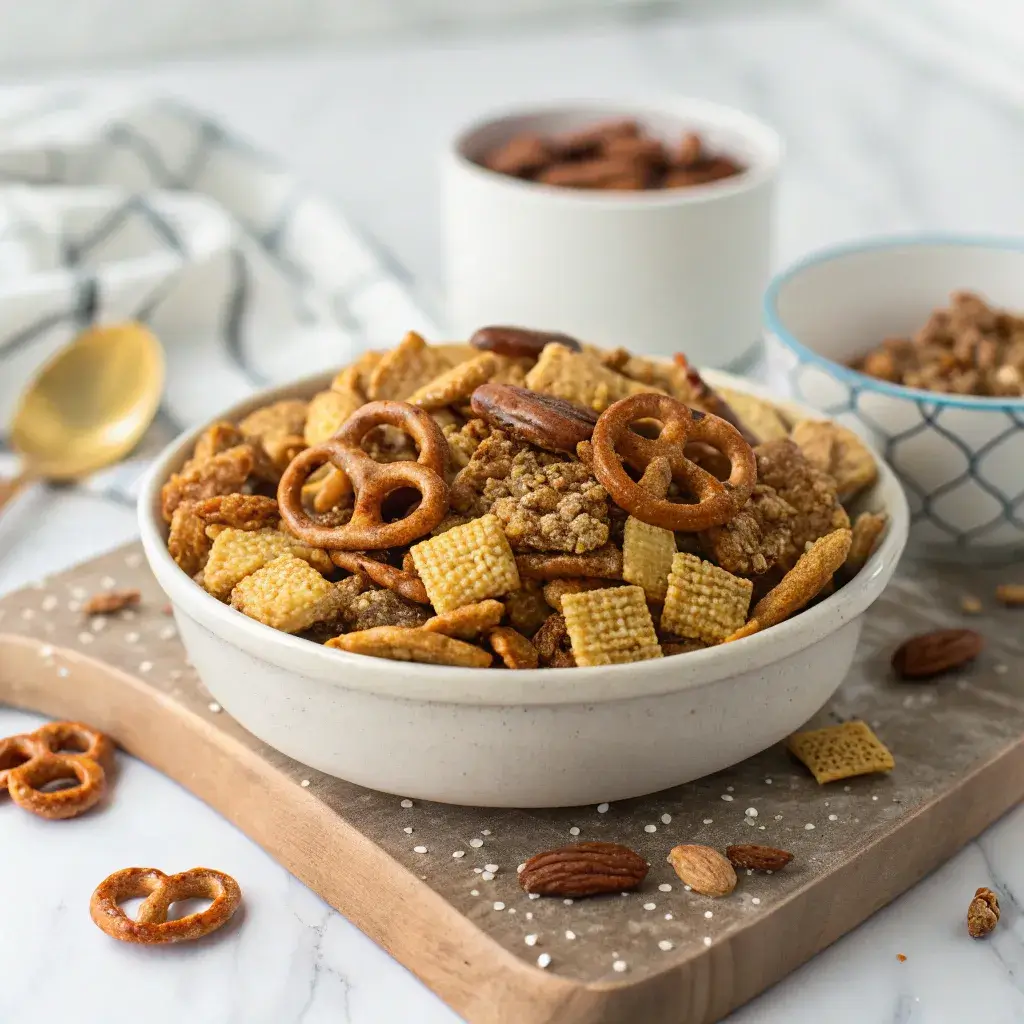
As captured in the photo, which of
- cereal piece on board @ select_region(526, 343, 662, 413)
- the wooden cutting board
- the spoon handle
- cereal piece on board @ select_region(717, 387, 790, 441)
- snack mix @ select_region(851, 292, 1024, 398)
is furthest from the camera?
the spoon handle

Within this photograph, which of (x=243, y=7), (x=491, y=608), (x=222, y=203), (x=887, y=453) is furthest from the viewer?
(x=243, y=7)

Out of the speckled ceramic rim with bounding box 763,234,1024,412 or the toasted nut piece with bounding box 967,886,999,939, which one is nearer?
the toasted nut piece with bounding box 967,886,999,939

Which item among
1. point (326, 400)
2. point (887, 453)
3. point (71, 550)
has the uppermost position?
point (326, 400)

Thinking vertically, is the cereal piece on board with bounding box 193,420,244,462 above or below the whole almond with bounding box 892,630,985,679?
above

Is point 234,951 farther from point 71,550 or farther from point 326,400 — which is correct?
point 71,550

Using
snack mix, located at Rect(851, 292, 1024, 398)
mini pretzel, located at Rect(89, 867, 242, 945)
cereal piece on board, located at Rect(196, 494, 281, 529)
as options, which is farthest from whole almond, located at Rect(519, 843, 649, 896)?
snack mix, located at Rect(851, 292, 1024, 398)

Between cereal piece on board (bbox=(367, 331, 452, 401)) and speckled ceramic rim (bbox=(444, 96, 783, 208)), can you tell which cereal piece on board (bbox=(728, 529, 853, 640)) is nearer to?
cereal piece on board (bbox=(367, 331, 452, 401))

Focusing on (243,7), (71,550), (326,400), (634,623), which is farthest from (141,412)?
(243,7)
